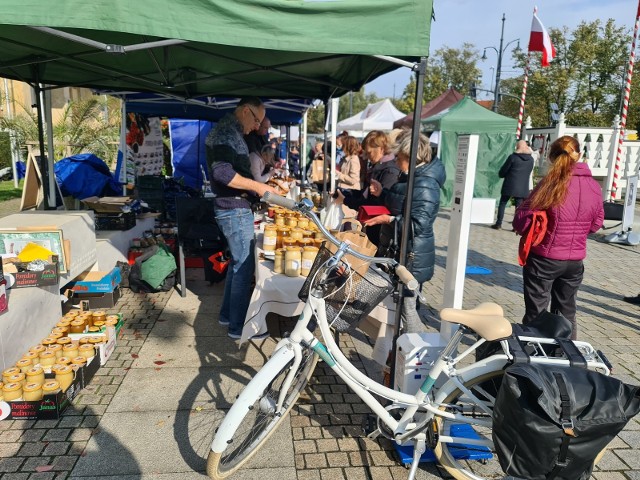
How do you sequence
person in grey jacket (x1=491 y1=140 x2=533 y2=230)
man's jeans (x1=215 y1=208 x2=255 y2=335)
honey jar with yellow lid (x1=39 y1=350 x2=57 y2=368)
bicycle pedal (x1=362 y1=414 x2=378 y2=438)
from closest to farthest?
bicycle pedal (x1=362 y1=414 x2=378 y2=438) → honey jar with yellow lid (x1=39 y1=350 x2=57 y2=368) → man's jeans (x1=215 y1=208 x2=255 y2=335) → person in grey jacket (x1=491 y1=140 x2=533 y2=230)

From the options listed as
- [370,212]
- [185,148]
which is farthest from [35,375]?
[185,148]

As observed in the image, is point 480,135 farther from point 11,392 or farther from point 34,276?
point 11,392

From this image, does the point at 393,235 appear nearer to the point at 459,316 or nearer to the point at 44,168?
the point at 459,316

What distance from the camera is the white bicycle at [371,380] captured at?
223 cm

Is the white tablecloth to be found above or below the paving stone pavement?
above

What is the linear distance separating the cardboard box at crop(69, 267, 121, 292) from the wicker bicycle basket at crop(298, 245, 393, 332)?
329 centimetres

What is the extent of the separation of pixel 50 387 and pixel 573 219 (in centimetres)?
363

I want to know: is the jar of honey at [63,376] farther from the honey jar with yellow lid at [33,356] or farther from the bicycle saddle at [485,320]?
the bicycle saddle at [485,320]

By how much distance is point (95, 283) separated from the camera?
4898mm

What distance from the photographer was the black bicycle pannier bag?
1.81m

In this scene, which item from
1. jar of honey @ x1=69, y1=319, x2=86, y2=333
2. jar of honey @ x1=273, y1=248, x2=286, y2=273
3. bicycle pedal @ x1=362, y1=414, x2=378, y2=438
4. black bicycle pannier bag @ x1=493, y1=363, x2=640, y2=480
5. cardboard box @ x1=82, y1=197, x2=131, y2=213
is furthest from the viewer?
cardboard box @ x1=82, y1=197, x2=131, y2=213

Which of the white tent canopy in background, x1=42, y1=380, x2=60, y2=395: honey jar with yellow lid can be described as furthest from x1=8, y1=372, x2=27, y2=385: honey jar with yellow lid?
the white tent canopy in background

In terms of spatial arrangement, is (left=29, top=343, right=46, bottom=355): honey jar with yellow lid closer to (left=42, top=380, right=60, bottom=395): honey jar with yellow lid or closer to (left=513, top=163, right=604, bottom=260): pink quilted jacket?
(left=42, top=380, right=60, bottom=395): honey jar with yellow lid

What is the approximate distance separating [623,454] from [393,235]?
1938mm
